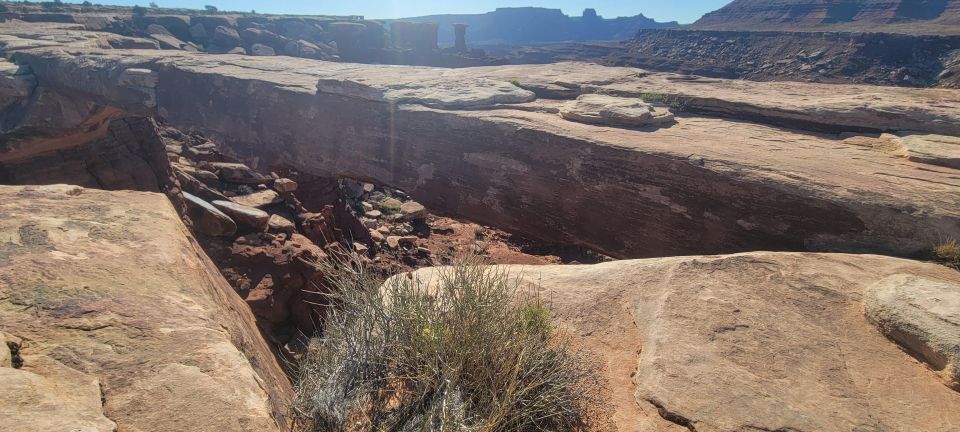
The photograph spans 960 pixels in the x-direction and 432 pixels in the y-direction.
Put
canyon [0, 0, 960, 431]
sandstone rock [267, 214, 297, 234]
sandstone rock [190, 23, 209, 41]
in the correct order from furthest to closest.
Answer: sandstone rock [190, 23, 209, 41], sandstone rock [267, 214, 297, 234], canyon [0, 0, 960, 431]

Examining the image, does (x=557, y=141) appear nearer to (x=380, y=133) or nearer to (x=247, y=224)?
(x=380, y=133)

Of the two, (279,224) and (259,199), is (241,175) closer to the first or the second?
(259,199)

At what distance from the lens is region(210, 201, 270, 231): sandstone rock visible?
5598 mm

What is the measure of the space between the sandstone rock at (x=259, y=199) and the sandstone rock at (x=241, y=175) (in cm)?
27

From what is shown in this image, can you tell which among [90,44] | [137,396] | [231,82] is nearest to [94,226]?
[137,396]

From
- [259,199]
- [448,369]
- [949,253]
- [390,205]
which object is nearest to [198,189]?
[259,199]

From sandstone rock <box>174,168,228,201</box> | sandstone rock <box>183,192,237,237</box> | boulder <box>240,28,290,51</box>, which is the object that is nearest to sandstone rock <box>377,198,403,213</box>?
sandstone rock <box>174,168,228,201</box>

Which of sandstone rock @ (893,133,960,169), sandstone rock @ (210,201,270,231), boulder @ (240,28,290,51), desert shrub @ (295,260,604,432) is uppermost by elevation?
boulder @ (240,28,290,51)

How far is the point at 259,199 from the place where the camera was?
6613 mm

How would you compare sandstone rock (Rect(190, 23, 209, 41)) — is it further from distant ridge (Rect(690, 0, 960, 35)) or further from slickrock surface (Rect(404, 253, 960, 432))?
distant ridge (Rect(690, 0, 960, 35))

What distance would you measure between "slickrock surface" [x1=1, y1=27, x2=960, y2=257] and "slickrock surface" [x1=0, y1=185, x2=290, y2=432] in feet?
7.86

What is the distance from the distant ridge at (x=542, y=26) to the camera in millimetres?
85812

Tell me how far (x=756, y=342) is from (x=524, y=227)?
2138 mm

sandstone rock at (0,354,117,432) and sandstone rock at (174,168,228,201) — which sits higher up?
sandstone rock at (0,354,117,432)
